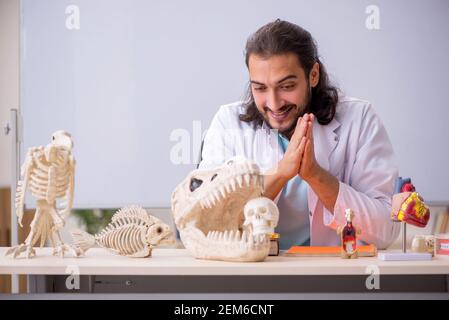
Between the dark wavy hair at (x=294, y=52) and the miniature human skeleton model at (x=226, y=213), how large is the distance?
93cm

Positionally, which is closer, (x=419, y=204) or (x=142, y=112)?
(x=419, y=204)

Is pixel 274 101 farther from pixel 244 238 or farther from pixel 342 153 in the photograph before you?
pixel 244 238

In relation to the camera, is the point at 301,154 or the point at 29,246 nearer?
the point at 29,246

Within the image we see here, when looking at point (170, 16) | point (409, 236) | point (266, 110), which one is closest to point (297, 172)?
point (266, 110)

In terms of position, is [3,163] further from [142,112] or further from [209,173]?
[209,173]

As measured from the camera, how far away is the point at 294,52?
2762 mm

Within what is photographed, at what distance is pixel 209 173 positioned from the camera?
195 centimetres

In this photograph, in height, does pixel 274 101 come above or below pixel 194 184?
above

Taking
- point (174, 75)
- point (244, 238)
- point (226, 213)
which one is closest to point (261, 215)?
point (244, 238)

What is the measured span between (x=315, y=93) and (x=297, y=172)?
0.52 m

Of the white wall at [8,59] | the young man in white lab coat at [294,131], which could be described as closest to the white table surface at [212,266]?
the young man in white lab coat at [294,131]

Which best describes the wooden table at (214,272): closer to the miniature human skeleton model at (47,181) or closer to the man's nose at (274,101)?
the miniature human skeleton model at (47,181)

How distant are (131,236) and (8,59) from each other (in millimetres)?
2035

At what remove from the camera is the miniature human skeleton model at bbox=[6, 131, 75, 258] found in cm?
196
